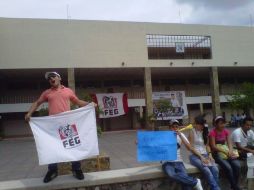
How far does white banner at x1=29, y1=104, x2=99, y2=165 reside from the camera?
20.4 ft

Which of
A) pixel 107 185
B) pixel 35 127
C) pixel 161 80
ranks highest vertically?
pixel 161 80

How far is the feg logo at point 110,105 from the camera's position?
30.2 m

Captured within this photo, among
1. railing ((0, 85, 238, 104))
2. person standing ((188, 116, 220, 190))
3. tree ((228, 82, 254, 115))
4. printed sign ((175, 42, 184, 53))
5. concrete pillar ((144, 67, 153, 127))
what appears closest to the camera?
person standing ((188, 116, 220, 190))

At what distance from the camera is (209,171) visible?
6598mm

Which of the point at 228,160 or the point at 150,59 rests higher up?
the point at 150,59

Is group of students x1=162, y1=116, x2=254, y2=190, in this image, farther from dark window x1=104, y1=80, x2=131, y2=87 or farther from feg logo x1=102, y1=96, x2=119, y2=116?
dark window x1=104, y1=80, x2=131, y2=87

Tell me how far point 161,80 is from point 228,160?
1326 inches

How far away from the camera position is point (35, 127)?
20.6ft

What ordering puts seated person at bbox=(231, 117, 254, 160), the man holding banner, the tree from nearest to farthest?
the man holding banner < seated person at bbox=(231, 117, 254, 160) < the tree

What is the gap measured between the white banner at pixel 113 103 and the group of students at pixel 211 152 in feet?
74.0

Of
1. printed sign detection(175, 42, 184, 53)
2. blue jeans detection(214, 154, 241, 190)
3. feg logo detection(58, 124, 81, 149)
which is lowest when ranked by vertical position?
blue jeans detection(214, 154, 241, 190)

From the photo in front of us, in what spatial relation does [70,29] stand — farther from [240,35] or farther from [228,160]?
[228,160]

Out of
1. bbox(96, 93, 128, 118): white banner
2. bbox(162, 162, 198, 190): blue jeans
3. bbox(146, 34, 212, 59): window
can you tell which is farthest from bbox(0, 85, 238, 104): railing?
bbox(162, 162, 198, 190): blue jeans

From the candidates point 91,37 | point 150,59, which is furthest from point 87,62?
point 150,59
